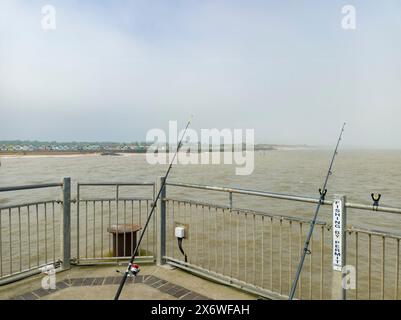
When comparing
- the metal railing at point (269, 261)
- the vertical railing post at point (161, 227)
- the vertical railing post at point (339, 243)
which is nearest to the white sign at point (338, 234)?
the vertical railing post at point (339, 243)

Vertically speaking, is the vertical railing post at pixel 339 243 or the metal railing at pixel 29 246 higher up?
the vertical railing post at pixel 339 243

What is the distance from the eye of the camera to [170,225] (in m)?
12.0

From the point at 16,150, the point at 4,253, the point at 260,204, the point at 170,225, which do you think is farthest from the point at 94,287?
the point at 16,150

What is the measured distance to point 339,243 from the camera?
3.24 m

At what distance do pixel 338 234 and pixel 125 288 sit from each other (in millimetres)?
2720

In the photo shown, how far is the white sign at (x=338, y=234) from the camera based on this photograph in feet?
10.6

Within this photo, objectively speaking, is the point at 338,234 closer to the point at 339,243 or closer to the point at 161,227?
the point at 339,243

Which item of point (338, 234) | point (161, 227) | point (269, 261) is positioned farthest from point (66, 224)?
point (269, 261)

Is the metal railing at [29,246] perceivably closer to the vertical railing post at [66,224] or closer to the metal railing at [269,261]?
the vertical railing post at [66,224]

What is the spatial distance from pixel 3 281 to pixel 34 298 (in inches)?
29.1

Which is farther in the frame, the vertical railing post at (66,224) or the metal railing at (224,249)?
the vertical railing post at (66,224)

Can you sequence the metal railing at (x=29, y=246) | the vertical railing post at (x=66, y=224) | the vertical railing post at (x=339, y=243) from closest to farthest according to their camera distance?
the vertical railing post at (x=339, y=243) → the vertical railing post at (x=66, y=224) → the metal railing at (x=29, y=246)
